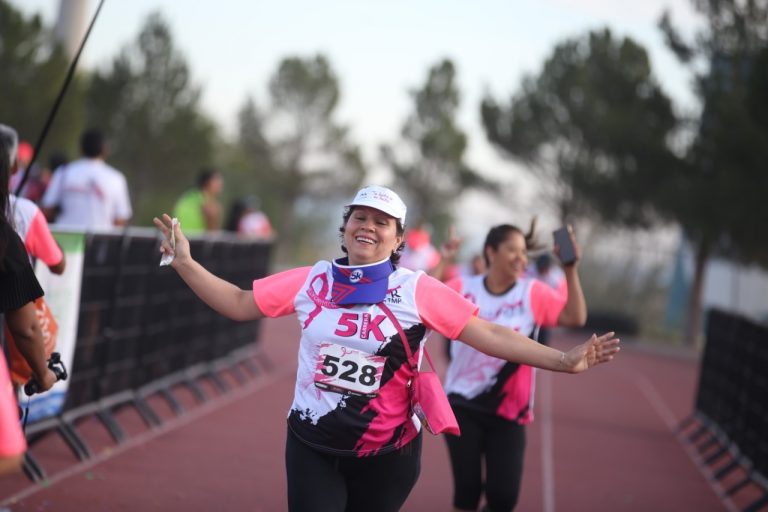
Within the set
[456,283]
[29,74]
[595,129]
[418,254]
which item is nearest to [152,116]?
[29,74]

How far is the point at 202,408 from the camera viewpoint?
11.5m

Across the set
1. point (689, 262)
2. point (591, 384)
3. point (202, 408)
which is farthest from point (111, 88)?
point (202, 408)

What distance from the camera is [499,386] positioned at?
6617 mm

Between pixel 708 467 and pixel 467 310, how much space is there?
8.04 m

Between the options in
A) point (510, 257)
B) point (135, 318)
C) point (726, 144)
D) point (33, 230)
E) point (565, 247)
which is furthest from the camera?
point (726, 144)

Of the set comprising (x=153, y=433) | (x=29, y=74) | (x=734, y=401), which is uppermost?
(x=29, y=74)

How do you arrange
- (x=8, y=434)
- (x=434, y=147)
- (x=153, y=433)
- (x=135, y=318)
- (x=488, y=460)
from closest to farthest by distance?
(x=8, y=434) → (x=488, y=460) → (x=135, y=318) → (x=153, y=433) → (x=434, y=147)

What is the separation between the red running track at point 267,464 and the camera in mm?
7684

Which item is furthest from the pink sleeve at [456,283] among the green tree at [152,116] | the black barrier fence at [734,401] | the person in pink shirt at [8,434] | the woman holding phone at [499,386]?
the green tree at [152,116]

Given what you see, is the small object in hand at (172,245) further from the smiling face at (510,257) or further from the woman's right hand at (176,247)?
the smiling face at (510,257)

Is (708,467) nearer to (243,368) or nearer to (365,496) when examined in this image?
(243,368)

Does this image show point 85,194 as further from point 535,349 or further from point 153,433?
point 535,349

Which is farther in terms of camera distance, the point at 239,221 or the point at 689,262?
the point at 689,262

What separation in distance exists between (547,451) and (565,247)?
612 centimetres
